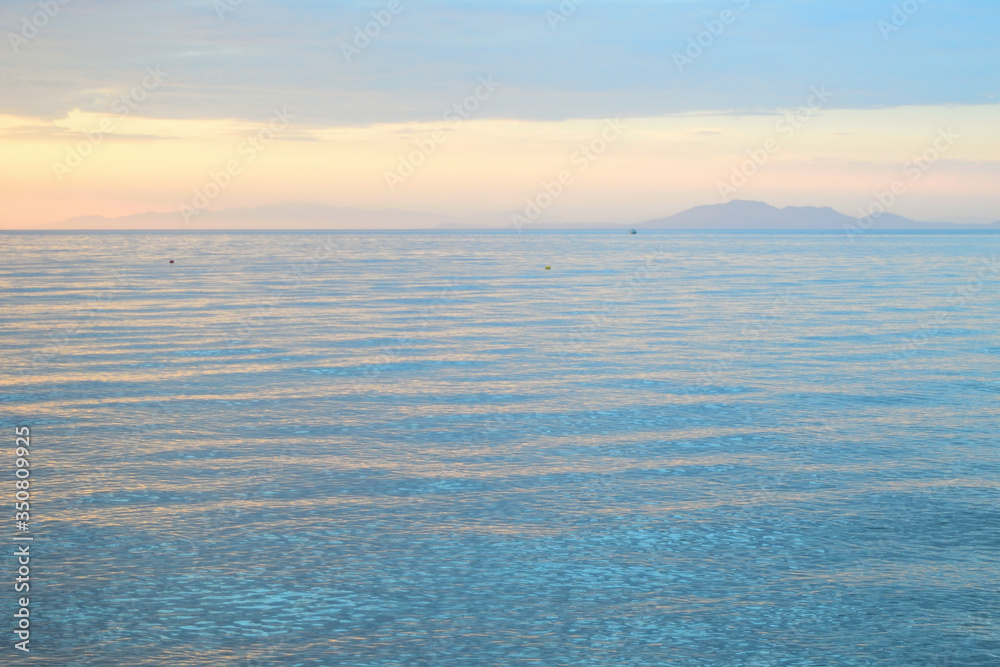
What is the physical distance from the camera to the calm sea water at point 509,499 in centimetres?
945

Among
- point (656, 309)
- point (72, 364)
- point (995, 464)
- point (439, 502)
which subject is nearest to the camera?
point (439, 502)

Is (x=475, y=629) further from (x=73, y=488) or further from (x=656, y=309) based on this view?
(x=656, y=309)

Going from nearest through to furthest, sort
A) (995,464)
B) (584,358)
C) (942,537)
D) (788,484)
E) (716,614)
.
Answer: (716,614), (942,537), (788,484), (995,464), (584,358)

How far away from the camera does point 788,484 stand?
48.5ft

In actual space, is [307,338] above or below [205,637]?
above

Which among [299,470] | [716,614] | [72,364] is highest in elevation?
[72,364]

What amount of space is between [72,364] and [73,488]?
44.2 ft

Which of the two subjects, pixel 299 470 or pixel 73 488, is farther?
pixel 299 470

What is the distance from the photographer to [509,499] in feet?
45.6

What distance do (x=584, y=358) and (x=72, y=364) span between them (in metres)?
15.3

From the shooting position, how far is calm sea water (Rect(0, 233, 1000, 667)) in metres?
9.45

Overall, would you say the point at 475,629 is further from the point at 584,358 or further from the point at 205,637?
the point at 584,358

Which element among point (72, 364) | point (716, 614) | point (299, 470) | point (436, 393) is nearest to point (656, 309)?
point (436, 393)

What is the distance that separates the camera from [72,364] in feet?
86.6
